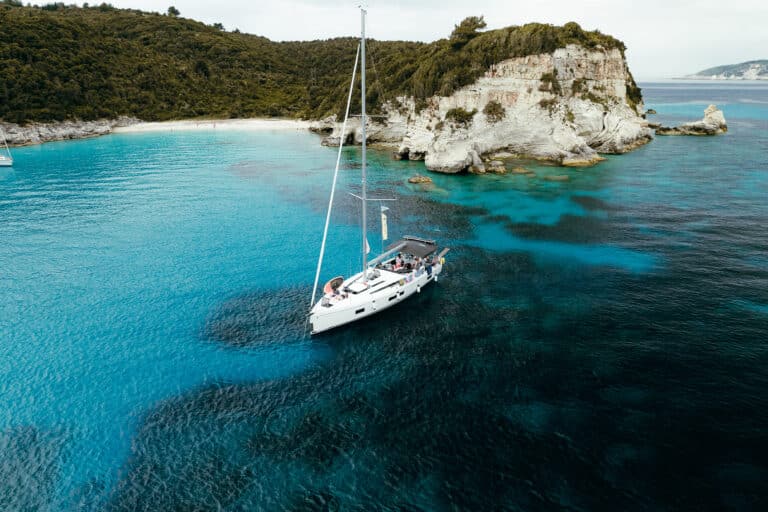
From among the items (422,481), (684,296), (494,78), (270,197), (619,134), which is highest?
(494,78)

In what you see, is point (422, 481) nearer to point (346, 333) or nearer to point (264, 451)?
point (264, 451)

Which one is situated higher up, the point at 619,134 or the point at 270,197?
the point at 619,134

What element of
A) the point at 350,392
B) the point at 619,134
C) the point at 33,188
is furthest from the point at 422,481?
the point at 619,134

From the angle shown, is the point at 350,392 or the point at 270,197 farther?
the point at 270,197

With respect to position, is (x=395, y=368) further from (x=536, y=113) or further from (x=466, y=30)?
(x=466, y=30)

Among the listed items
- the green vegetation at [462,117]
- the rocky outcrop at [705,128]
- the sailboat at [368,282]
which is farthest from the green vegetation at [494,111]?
the rocky outcrop at [705,128]

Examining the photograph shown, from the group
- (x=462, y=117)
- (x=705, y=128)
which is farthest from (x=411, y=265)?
(x=705, y=128)

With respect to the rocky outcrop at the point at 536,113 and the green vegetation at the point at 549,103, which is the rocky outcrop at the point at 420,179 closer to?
the rocky outcrop at the point at 536,113
